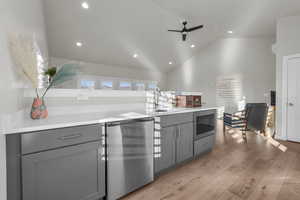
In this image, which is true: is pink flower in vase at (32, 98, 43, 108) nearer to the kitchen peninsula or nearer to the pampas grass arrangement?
the pampas grass arrangement

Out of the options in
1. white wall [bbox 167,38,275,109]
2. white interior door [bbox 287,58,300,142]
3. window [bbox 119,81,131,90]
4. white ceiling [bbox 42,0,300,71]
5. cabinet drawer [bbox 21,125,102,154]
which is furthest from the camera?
window [bbox 119,81,131,90]

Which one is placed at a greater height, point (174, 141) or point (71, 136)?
point (71, 136)

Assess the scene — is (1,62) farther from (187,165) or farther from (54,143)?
(187,165)

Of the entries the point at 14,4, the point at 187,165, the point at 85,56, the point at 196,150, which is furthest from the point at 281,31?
the point at 85,56

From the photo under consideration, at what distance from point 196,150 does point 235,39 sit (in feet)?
17.3

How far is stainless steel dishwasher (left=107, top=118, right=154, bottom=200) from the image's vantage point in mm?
1547

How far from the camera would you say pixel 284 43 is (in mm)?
3699

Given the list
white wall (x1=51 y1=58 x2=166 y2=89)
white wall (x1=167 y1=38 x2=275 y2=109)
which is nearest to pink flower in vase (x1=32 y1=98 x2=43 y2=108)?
white wall (x1=51 y1=58 x2=166 y2=89)

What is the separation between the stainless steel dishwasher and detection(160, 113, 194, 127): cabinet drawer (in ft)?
0.67

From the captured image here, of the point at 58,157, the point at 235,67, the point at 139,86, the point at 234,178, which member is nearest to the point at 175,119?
the point at 234,178

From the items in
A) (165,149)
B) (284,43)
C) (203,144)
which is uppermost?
(284,43)

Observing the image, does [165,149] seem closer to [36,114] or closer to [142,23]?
[36,114]

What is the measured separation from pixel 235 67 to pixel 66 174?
6461 millimetres

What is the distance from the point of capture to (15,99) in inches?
50.0
